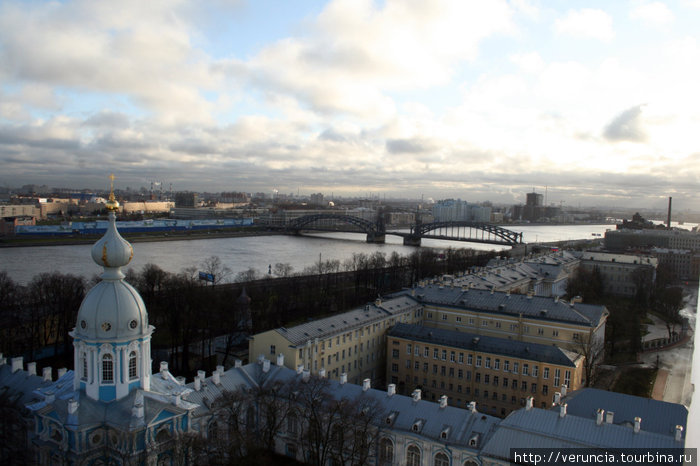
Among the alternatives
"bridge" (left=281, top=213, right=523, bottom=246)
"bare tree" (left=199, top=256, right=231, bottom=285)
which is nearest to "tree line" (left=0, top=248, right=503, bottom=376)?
"bare tree" (left=199, top=256, right=231, bottom=285)

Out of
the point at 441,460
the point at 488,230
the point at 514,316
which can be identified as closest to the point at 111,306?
the point at 441,460

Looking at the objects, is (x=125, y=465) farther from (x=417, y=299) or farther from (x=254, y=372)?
(x=417, y=299)

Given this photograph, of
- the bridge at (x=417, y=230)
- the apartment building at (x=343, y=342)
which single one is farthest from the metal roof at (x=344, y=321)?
the bridge at (x=417, y=230)

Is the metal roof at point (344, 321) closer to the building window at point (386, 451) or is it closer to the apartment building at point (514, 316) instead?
the apartment building at point (514, 316)

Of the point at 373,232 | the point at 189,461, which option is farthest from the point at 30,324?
the point at 373,232

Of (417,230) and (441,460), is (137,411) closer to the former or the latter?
(441,460)

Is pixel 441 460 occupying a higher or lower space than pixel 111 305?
lower
